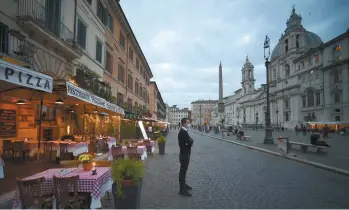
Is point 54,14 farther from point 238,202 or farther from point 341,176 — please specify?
point 341,176

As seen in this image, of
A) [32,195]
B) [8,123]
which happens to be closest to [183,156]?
[32,195]

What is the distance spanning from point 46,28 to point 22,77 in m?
7.07

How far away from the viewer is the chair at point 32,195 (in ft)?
14.5

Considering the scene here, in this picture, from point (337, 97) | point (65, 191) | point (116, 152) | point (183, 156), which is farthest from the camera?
point (337, 97)

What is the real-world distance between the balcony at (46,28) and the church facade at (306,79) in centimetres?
5874

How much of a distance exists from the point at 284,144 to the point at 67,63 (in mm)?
13273

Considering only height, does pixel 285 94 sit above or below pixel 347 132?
above

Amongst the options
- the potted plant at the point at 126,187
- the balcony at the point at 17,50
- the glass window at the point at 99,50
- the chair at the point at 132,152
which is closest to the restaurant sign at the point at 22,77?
the potted plant at the point at 126,187

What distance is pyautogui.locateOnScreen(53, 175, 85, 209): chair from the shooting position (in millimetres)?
4633

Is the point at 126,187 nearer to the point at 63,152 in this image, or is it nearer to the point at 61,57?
the point at 63,152

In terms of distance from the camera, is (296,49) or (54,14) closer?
(54,14)

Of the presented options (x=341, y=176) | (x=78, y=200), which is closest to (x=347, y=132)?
(x=341, y=176)

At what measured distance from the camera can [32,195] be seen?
456 centimetres

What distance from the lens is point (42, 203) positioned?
469cm
